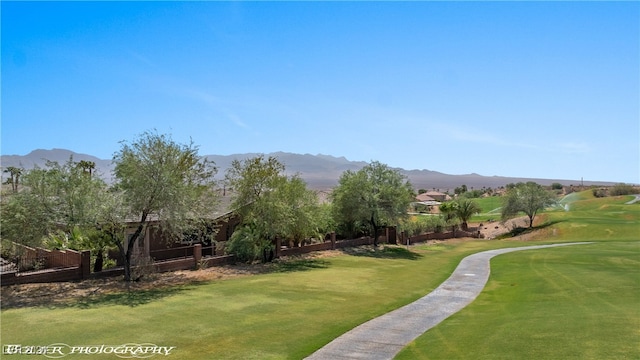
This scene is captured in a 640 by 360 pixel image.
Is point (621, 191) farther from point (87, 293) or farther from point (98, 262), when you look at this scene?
point (87, 293)

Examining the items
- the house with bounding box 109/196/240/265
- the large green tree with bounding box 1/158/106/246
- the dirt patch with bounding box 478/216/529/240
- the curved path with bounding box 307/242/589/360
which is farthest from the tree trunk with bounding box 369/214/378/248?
the dirt patch with bounding box 478/216/529/240

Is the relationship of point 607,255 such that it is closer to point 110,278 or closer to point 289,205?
point 289,205

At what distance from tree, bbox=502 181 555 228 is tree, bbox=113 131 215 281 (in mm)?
61466

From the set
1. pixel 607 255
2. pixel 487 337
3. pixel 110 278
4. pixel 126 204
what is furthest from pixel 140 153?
pixel 607 255

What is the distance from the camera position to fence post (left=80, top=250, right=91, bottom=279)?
2579cm

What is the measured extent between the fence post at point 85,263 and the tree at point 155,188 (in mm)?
1707

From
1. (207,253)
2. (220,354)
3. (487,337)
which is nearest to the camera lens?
(220,354)

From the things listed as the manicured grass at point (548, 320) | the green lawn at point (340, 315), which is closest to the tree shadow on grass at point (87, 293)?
the green lawn at point (340, 315)

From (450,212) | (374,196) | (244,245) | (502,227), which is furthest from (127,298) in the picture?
(502,227)

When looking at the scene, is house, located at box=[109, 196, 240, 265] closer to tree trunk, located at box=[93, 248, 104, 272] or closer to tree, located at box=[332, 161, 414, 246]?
tree trunk, located at box=[93, 248, 104, 272]

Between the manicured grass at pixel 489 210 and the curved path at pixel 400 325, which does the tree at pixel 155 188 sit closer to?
the curved path at pixel 400 325

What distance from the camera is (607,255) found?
40.0 meters

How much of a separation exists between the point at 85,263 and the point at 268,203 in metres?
13.1

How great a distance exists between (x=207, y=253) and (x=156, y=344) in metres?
21.7
